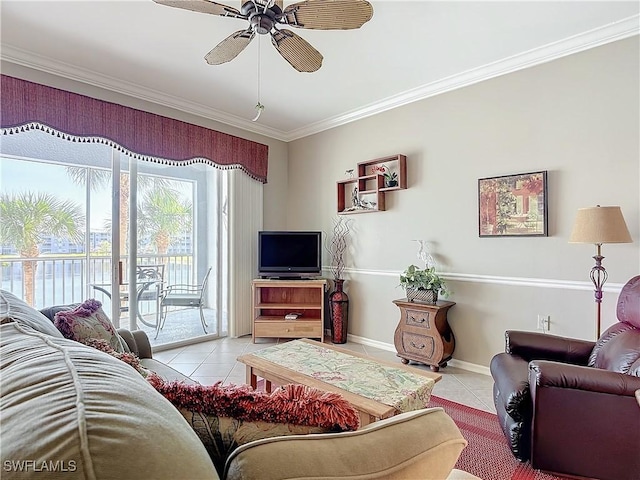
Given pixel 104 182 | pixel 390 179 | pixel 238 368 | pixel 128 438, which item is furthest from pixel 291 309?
pixel 128 438

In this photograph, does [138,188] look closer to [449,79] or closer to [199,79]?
[199,79]

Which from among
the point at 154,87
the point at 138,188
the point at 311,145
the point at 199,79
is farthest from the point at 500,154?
the point at 138,188

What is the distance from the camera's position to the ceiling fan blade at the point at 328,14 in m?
1.77

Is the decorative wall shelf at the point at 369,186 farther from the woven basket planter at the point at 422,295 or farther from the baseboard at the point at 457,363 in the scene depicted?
the baseboard at the point at 457,363

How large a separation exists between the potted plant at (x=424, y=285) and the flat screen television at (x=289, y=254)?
1254mm

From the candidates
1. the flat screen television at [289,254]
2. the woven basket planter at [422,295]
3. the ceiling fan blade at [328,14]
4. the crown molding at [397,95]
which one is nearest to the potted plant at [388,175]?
the crown molding at [397,95]

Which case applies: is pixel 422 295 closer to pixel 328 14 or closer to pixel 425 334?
pixel 425 334

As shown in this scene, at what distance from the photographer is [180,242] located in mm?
4184

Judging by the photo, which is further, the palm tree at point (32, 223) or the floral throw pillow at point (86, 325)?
the palm tree at point (32, 223)

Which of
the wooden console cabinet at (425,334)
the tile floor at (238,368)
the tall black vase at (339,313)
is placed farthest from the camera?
the tall black vase at (339,313)

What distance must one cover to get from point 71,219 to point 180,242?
110cm

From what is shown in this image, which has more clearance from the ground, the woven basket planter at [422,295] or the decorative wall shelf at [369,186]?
Answer: the decorative wall shelf at [369,186]

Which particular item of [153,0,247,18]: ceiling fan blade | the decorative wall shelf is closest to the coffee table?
the decorative wall shelf

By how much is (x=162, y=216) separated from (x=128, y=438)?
3.91 meters
